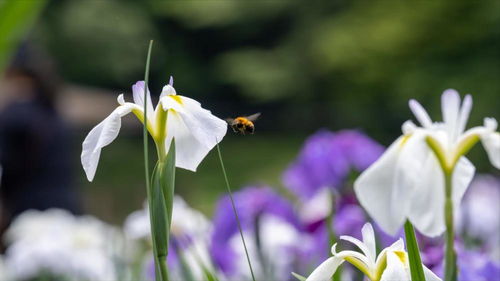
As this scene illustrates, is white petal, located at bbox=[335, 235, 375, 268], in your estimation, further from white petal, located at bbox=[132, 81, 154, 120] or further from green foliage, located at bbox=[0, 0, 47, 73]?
green foliage, located at bbox=[0, 0, 47, 73]

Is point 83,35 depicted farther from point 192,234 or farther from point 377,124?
point 192,234

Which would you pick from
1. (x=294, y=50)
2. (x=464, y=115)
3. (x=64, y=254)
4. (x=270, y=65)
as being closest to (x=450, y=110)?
(x=464, y=115)

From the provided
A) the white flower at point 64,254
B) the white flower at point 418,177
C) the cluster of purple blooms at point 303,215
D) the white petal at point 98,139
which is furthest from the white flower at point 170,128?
the white flower at point 64,254

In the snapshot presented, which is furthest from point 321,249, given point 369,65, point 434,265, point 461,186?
point 369,65

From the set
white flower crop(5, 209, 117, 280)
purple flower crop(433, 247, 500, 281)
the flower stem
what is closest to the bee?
purple flower crop(433, 247, 500, 281)

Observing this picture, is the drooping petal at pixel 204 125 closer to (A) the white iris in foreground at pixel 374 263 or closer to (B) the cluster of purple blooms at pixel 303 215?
(A) the white iris in foreground at pixel 374 263
